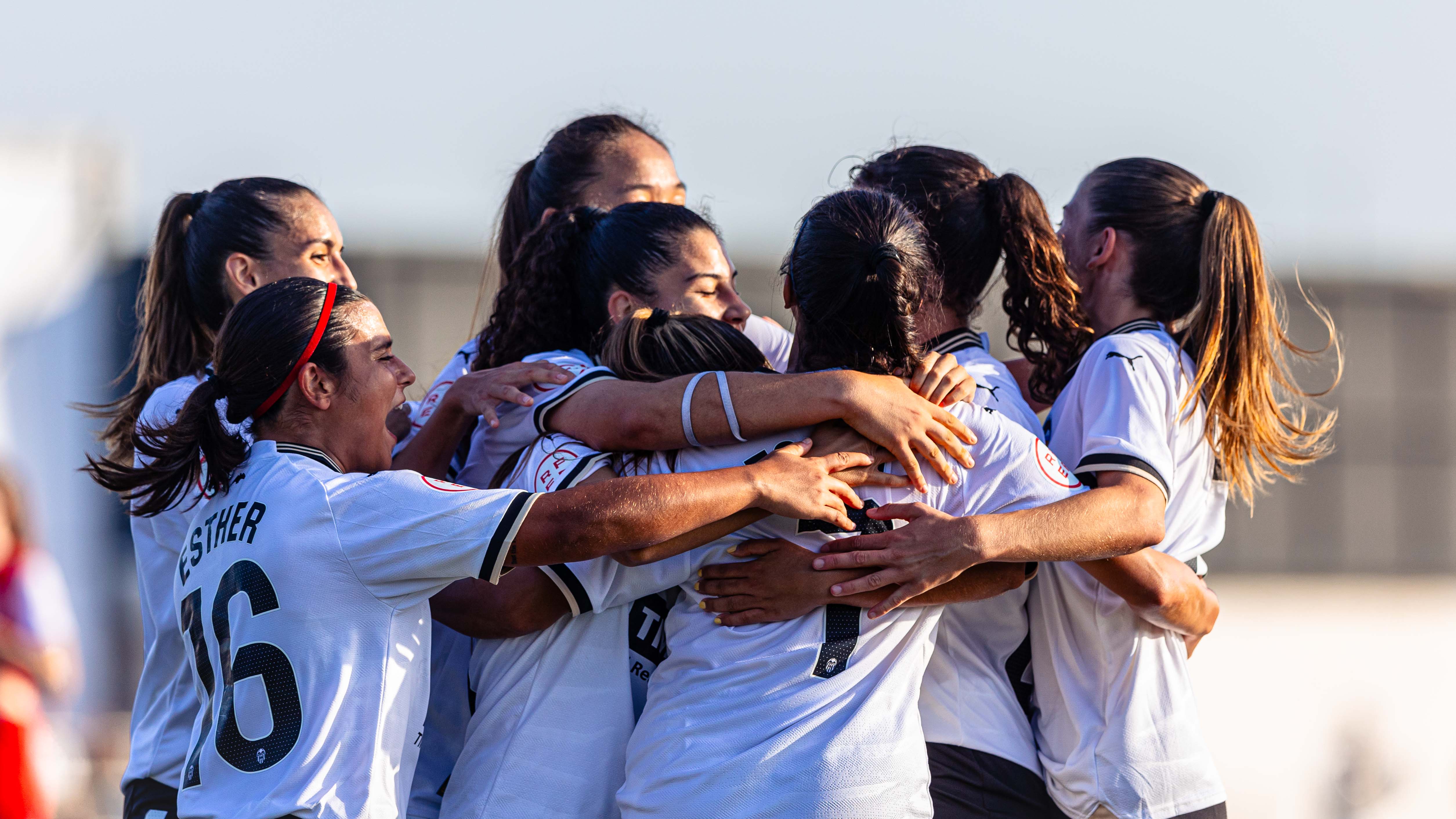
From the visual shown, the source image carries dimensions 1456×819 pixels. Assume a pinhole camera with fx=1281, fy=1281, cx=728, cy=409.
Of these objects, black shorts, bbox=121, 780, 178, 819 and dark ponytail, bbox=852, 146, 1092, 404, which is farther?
dark ponytail, bbox=852, 146, 1092, 404

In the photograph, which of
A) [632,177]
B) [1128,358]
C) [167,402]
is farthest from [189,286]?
[1128,358]

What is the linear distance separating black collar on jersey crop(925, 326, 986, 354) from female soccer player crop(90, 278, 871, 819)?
0.65 metres

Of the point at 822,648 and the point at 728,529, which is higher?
the point at 728,529

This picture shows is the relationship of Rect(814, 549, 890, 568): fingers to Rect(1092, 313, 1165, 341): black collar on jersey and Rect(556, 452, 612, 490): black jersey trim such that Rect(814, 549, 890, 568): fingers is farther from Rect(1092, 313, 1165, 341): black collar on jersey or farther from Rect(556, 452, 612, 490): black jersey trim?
Rect(1092, 313, 1165, 341): black collar on jersey

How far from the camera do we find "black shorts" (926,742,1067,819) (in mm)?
2898

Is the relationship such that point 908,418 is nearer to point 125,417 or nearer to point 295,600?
point 295,600

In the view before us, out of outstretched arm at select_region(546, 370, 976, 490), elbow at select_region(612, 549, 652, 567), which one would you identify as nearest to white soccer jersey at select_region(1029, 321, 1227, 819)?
outstretched arm at select_region(546, 370, 976, 490)

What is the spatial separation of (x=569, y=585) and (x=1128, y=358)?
1.46 m

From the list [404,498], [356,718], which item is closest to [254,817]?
[356,718]

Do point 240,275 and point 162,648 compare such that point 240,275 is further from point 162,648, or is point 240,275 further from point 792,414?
point 792,414

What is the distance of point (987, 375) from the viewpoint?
310 cm

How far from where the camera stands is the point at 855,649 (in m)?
2.69

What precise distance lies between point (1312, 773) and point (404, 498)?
11075mm

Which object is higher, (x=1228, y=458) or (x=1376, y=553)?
(x=1228, y=458)
